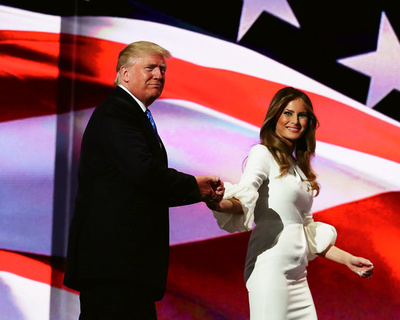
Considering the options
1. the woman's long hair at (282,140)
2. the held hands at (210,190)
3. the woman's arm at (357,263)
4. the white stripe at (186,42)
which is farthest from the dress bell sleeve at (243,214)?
the white stripe at (186,42)

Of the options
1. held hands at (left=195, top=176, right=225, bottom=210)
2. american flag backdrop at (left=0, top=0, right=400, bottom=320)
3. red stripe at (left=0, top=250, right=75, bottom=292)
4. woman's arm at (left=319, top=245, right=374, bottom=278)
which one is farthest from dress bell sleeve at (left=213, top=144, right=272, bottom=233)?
red stripe at (left=0, top=250, right=75, bottom=292)

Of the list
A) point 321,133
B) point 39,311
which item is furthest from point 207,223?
point 39,311

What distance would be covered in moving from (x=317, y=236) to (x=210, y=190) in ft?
2.20

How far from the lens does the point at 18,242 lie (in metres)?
3.61

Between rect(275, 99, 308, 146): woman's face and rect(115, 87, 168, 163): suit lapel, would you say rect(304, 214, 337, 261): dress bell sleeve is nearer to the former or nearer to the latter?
rect(275, 99, 308, 146): woman's face

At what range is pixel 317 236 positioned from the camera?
8.60ft

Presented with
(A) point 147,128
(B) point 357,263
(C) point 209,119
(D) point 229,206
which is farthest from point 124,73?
(C) point 209,119

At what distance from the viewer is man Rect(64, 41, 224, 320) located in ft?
6.49

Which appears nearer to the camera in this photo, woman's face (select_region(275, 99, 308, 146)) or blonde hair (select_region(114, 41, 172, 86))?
blonde hair (select_region(114, 41, 172, 86))

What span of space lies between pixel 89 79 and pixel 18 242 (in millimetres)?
1066

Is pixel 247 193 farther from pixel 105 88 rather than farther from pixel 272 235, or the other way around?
pixel 105 88

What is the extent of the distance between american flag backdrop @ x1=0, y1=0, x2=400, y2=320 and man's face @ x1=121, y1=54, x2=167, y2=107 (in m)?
1.50

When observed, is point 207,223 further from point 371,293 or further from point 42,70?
point 42,70

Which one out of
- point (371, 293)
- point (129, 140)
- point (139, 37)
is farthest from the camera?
point (139, 37)
